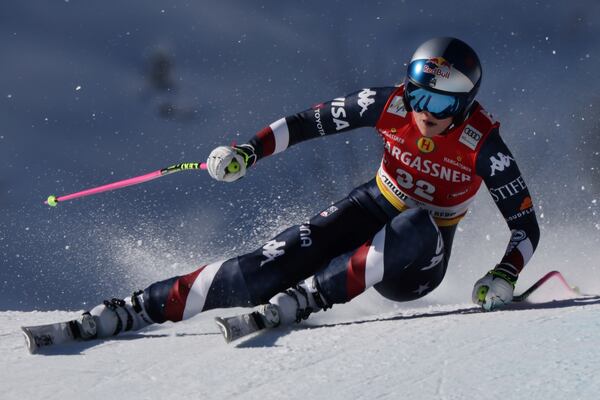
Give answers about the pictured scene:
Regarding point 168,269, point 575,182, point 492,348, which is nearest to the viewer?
point 492,348

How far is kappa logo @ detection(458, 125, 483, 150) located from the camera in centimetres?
353

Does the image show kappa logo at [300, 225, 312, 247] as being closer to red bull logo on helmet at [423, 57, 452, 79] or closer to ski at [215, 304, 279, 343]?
ski at [215, 304, 279, 343]

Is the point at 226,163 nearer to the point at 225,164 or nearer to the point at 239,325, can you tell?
the point at 225,164

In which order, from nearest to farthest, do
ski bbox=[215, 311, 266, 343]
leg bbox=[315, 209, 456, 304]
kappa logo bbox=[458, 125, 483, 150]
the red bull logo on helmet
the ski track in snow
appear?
the ski track in snow → ski bbox=[215, 311, 266, 343] → leg bbox=[315, 209, 456, 304] → the red bull logo on helmet → kappa logo bbox=[458, 125, 483, 150]

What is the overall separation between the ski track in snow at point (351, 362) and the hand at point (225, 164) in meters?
0.72

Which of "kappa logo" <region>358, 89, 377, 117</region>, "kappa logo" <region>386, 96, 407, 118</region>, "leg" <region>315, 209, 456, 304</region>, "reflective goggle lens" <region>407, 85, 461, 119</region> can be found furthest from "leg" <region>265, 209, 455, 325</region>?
"kappa logo" <region>358, 89, 377, 117</region>

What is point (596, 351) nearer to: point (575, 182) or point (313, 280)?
point (313, 280)

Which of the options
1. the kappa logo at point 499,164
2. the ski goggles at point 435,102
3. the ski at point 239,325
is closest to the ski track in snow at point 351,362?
the ski at point 239,325

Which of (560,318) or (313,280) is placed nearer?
(560,318)

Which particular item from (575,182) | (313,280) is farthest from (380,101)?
(575,182)

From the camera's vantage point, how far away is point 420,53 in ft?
11.4

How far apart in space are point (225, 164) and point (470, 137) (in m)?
1.10

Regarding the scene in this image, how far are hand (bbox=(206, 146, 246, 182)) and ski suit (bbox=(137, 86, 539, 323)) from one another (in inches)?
7.8

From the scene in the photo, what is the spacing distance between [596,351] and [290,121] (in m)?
1.95
